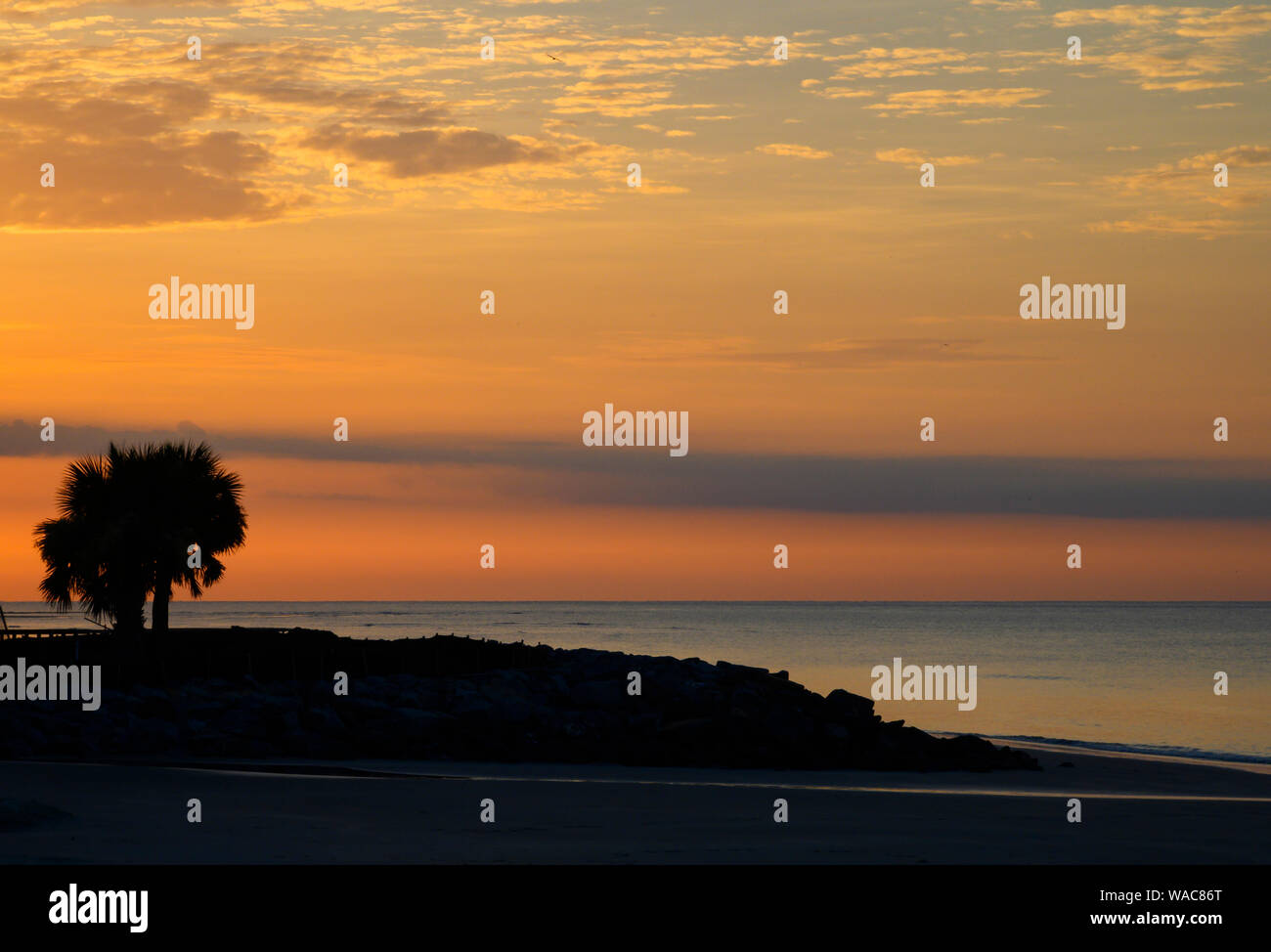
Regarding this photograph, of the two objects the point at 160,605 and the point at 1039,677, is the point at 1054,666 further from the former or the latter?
the point at 160,605

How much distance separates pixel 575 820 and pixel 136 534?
82.5 ft

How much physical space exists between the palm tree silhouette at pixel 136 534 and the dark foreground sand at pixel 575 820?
14.5m

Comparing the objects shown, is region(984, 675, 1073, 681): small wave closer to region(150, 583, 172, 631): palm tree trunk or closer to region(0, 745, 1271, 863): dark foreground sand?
region(0, 745, 1271, 863): dark foreground sand

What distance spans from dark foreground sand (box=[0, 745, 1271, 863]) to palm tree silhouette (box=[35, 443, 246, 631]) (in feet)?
47.5

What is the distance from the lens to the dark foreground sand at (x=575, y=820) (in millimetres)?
16188

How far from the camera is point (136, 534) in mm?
40312

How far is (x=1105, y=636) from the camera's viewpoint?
146 m

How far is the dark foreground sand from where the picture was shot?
16188 mm

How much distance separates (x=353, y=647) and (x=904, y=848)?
28.5 meters

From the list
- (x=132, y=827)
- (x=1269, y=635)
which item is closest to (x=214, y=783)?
(x=132, y=827)

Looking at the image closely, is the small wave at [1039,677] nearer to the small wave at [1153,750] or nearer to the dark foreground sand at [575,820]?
the small wave at [1153,750]

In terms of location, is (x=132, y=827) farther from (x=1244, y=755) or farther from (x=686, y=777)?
(x=1244, y=755)

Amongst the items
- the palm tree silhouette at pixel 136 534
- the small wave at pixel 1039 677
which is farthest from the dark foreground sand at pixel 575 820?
the small wave at pixel 1039 677
